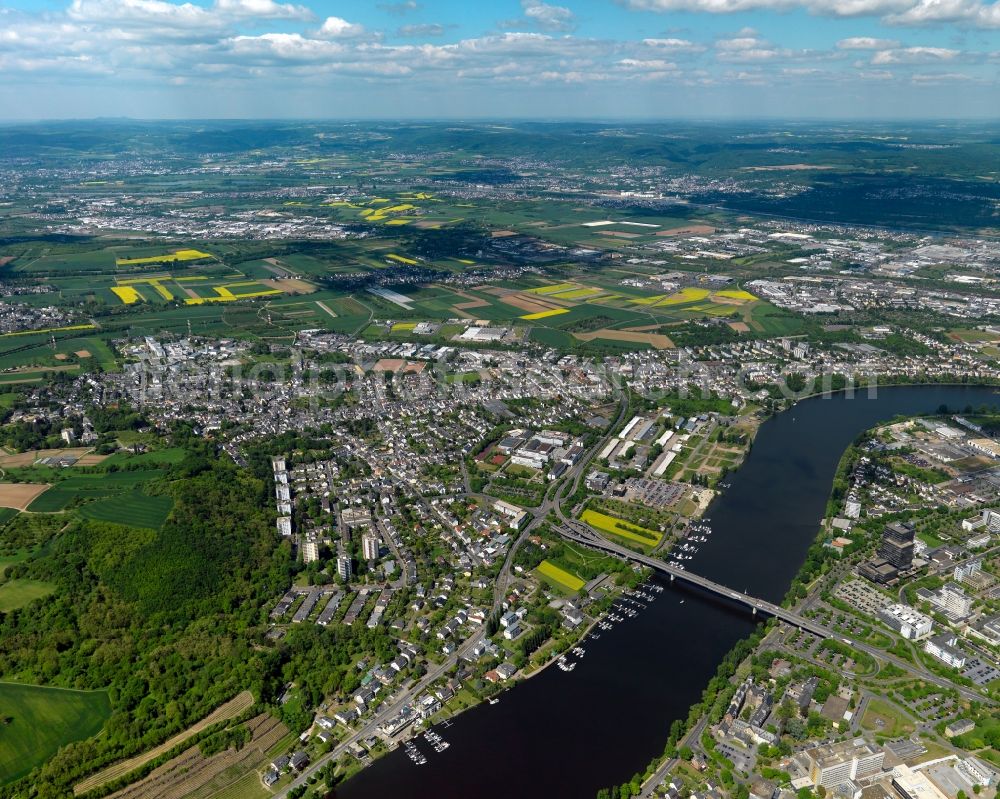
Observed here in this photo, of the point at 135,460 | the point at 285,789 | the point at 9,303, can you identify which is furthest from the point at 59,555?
the point at 9,303

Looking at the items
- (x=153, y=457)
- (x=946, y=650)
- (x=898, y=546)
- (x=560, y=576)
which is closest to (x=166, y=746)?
(x=560, y=576)

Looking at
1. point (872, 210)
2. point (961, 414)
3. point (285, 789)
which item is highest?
point (872, 210)

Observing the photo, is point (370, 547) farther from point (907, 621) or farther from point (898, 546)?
point (898, 546)

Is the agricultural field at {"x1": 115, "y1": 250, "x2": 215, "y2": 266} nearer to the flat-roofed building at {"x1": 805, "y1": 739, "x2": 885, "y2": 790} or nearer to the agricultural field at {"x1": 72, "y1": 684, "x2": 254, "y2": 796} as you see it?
the agricultural field at {"x1": 72, "y1": 684, "x2": 254, "y2": 796}

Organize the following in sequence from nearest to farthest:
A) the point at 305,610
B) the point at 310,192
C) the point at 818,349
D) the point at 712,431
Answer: the point at 305,610
the point at 712,431
the point at 818,349
the point at 310,192

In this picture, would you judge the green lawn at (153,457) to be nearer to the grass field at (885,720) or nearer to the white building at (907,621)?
the grass field at (885,720)

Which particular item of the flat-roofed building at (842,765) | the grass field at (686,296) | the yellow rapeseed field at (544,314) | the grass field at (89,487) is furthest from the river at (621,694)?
the grass field at (686,296)

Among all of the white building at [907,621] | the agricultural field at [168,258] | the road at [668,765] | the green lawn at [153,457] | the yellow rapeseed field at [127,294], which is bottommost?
the road at [668,765]

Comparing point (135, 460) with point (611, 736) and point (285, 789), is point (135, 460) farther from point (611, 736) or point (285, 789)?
point (611, 736)
